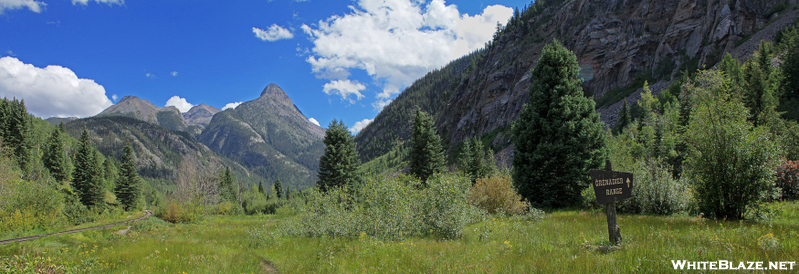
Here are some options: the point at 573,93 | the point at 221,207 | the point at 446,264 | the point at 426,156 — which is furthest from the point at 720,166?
the point at 221,207

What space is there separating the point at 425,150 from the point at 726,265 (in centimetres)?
2923

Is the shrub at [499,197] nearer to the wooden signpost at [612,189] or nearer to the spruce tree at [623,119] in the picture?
the wooden signpost at [612,189]

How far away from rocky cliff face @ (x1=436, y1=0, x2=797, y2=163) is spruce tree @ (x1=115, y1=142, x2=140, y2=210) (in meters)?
87.9

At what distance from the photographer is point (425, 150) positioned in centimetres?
3388

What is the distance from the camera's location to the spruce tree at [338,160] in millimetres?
30859

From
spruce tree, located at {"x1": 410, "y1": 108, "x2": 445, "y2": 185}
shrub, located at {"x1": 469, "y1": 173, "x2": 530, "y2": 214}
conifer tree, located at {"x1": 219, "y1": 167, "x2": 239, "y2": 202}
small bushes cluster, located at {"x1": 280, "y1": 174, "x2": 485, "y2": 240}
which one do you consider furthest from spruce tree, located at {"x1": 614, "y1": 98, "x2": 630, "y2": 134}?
conifer tree, located at {"x1": 219, "y1": 167, "x2": 239, "y2": 202}

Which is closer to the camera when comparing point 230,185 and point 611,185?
point 611,185

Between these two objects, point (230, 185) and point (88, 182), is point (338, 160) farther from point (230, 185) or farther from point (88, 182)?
point (230, 185)

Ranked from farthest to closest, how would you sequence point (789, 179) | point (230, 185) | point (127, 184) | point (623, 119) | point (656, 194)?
point (230, 185) → point (623, 119) → point (127, 184) → point (789, 179) → point (656, 194)

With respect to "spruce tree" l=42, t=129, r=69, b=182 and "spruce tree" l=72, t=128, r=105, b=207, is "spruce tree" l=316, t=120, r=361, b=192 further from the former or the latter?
"spruce tree" l=42, t=129, r=69, b=182

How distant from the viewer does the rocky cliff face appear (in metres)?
70.1

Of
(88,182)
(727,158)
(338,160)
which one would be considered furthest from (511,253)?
(88,182)

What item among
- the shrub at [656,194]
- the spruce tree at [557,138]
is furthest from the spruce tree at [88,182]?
the shrub at [656,194]

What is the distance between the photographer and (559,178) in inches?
650
